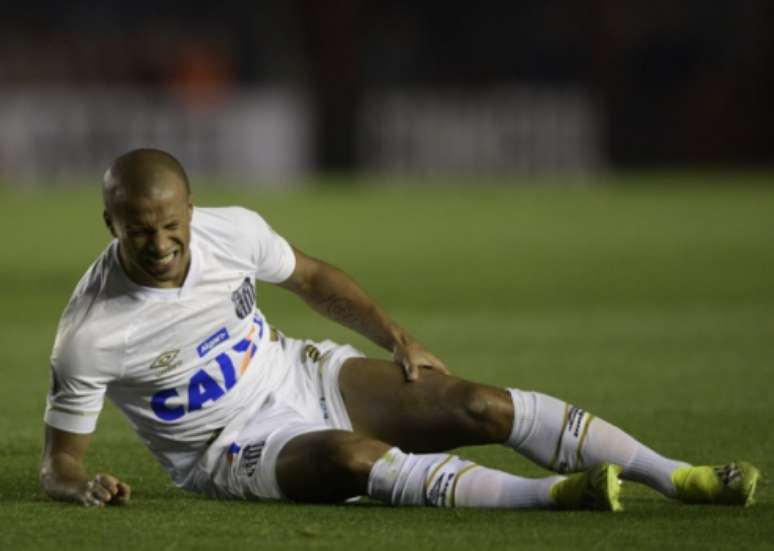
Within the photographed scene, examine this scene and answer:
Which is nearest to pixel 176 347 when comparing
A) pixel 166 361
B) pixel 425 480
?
pixel 166 361

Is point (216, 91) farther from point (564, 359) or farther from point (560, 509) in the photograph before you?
point (560, 509)

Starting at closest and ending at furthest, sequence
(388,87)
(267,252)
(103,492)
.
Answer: (103,492), (267,252), (388,87)

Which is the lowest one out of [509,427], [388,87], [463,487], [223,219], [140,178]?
[388,87]

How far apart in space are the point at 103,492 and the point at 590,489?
148 cm

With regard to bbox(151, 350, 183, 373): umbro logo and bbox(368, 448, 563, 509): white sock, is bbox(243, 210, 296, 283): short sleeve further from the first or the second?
bbox(368, 448, 563, 509): white sock

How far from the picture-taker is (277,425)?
5809mm

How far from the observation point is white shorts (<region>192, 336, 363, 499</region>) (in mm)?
5730

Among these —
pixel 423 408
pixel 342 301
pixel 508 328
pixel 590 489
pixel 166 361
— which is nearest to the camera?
pixel 590 489

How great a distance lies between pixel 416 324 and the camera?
12.1 meters

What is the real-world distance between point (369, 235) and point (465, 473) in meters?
14.4

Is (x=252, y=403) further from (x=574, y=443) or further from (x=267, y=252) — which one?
(x=574, y=443)

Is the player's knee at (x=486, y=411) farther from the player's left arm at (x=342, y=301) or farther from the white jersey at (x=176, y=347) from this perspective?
the white jersey at (x=176, y=347)

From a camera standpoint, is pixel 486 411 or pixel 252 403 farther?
pixel 252 403

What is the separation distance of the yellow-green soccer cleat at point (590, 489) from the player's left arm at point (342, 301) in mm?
835
